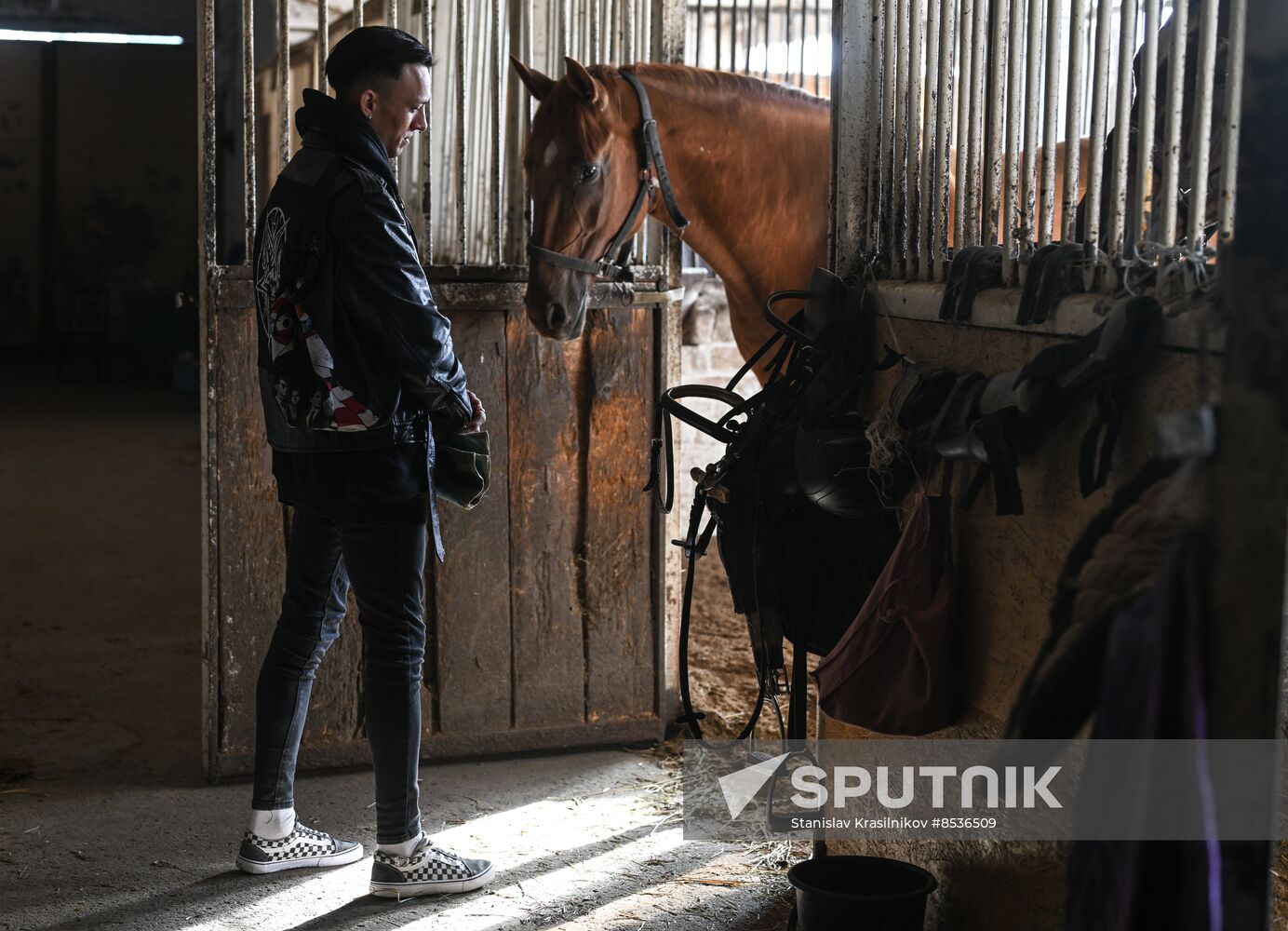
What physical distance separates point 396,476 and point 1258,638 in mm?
1656

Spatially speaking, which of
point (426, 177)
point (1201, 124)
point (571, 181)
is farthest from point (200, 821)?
point (1201, 124)

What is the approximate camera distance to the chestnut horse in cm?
303

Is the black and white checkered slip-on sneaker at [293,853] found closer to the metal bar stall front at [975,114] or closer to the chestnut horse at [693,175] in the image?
the chestnut horse at [693,175]

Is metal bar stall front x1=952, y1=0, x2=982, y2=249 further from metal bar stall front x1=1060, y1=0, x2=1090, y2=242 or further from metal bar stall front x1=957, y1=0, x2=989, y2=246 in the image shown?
metal bar stall front x1=1060, y1=0, x2=1090, y2=242

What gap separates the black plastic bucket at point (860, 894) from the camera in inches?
78.7

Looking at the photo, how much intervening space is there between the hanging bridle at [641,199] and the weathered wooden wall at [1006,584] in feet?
A: 3.42

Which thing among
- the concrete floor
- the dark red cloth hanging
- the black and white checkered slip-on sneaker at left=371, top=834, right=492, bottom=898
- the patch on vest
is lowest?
the concrete floor

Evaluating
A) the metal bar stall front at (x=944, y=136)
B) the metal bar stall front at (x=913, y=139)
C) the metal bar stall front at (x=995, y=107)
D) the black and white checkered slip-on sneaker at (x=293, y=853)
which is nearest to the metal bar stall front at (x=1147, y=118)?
the metal bar stall front at (x=995, y=107)

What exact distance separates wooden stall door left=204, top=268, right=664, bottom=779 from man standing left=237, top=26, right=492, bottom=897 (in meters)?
0.63

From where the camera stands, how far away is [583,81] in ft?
9.66

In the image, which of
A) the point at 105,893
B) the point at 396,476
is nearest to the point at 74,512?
the point at 105,893

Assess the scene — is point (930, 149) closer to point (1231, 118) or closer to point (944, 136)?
point (944, 136)

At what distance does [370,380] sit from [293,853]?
107 cm

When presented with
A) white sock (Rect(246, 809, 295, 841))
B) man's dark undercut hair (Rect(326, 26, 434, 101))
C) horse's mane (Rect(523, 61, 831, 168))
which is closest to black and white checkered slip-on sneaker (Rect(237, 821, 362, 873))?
white sock (Rect(246, 809, 295, 841))
